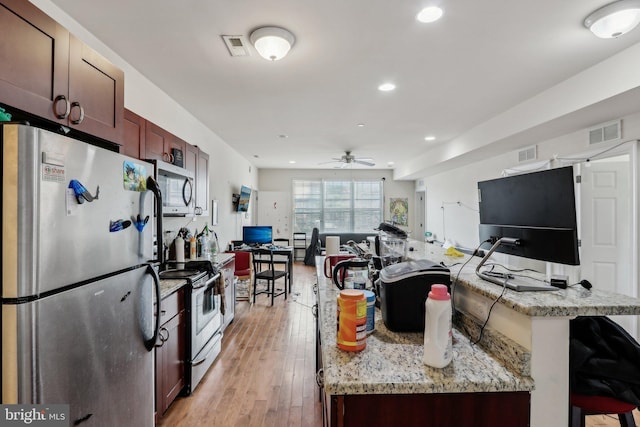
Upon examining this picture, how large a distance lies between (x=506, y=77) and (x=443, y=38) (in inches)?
40.0

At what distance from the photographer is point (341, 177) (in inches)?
353

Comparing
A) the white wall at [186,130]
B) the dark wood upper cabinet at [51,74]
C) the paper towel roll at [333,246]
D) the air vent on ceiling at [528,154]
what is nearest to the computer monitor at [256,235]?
Result: the white wall at [186,130]

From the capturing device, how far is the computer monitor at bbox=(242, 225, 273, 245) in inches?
239

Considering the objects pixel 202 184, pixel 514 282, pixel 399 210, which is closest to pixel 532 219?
pixel 514 282

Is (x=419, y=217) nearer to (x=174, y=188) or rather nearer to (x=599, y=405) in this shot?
(x=174, y=188)

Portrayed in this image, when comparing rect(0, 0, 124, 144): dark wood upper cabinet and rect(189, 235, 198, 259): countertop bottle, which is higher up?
rect(0, 0, 124, 144): dark wood upper cabinet

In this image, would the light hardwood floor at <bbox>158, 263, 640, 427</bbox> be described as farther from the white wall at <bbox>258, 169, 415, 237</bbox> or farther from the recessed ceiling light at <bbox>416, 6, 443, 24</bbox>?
the white wall at <bbox>258, 169, 415, 237</bbox>

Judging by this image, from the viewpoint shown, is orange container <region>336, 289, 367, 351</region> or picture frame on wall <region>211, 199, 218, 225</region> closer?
orange container <region>336, 289, 367, 351</region>

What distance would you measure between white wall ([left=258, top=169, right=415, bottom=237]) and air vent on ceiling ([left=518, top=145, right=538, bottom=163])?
458cm

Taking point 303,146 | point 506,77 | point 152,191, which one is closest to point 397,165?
point 303,146

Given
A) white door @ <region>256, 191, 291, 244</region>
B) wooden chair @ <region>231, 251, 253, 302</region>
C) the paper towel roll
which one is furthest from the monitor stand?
white door @ <region>256, 191, 291, 244</region>

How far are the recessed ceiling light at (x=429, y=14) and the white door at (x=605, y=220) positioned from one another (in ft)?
9.30

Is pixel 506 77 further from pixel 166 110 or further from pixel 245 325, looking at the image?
pixel 245 325

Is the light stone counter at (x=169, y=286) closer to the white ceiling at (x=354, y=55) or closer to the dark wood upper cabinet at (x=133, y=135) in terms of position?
the dark wood upper cabinet at (x=133, y=135)
